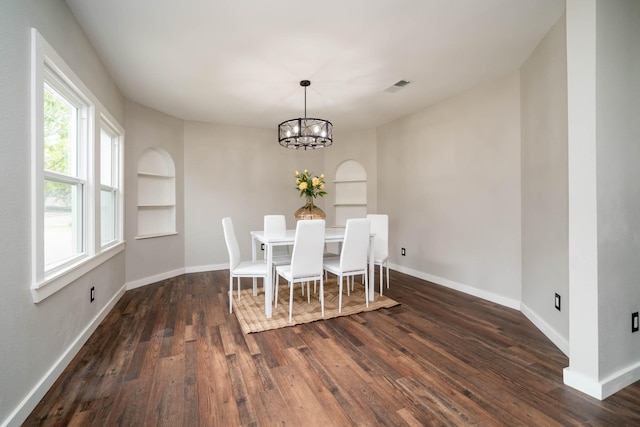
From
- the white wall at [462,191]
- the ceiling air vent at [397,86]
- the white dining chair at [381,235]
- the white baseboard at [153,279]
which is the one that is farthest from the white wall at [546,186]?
the white baseboard at [153,279]

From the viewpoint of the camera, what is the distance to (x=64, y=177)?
2.21 metres

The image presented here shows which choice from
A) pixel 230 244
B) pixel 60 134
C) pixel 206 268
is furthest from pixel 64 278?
pixel 206 268

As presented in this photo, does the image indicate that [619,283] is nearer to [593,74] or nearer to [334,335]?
[593,74]

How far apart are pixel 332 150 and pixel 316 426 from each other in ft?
16.5

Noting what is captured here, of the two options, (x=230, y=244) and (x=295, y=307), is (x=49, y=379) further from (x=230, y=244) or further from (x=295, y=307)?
(x=295, y=307)

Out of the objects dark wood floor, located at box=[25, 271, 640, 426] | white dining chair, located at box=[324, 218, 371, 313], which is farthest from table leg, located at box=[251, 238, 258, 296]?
white dining chair, located at box=[324, 218, 371, 313]

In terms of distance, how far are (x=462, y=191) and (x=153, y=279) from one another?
4.54m

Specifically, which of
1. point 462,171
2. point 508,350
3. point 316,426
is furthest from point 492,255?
point 316,426

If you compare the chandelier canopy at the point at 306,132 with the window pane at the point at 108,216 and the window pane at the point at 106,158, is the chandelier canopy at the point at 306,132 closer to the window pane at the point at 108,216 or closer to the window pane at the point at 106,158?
the window pane at the point at 106,158

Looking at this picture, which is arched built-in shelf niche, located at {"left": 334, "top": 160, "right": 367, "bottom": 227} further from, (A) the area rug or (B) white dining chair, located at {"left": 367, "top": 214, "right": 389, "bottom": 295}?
(A) the area rug

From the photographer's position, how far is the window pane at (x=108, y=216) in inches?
132

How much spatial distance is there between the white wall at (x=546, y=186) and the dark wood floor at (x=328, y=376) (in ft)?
0.83

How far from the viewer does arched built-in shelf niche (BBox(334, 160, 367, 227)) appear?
5.94 metres

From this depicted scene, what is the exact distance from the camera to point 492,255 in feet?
11.2
